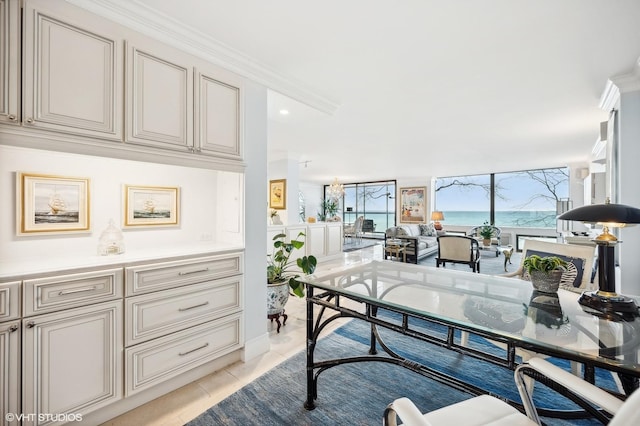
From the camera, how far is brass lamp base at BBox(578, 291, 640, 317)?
128 cm

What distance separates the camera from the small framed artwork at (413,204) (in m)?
10.1

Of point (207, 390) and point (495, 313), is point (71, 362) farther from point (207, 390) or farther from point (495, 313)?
point (495, 313)

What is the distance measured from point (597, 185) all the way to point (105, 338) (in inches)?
288

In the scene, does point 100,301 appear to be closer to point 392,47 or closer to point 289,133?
point 392,47

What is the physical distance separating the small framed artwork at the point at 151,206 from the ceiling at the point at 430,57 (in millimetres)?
1273

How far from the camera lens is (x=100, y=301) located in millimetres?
1557

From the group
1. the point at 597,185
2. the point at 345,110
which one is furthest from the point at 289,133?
the point at 597,185

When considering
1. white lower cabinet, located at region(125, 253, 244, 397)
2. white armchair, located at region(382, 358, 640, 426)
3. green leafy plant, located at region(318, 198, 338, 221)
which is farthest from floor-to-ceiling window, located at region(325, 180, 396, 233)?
white armchair, located at region(382, 358, 640, 426)

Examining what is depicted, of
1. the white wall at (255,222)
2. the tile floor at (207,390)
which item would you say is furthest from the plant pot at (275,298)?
the white wall at (255,222)

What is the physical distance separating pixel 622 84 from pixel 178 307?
167 inches

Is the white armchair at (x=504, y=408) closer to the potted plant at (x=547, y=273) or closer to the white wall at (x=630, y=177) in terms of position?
the potted plant at (x=547, y=273)

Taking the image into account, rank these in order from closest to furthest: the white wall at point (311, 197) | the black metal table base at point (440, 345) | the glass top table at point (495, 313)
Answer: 1. the glass top table at point (495, 313)
2. the black metal table base at point (440, 345)
3. the white wall at point (311, 197)

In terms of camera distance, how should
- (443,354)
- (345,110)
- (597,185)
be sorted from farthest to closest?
1. (597,185)
2. (345,110)
3. (443,354)

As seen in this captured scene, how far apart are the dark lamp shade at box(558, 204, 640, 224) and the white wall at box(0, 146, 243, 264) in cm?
226
